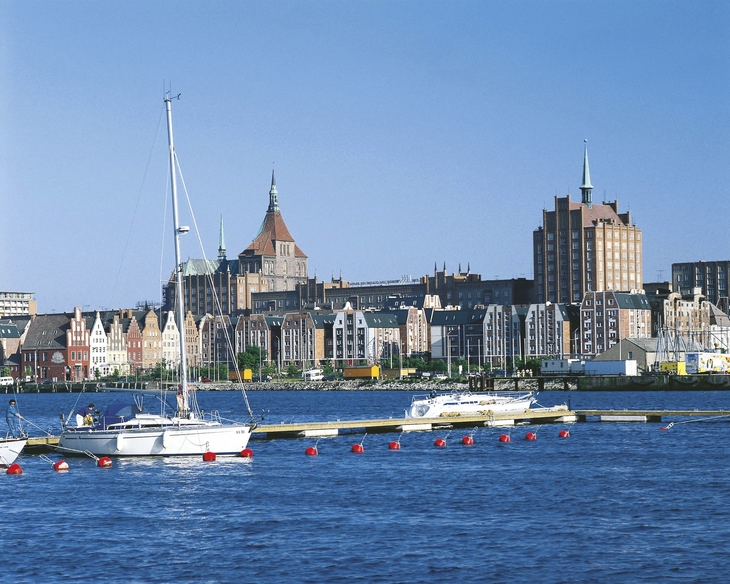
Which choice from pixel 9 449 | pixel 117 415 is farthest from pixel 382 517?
pixel 9 449

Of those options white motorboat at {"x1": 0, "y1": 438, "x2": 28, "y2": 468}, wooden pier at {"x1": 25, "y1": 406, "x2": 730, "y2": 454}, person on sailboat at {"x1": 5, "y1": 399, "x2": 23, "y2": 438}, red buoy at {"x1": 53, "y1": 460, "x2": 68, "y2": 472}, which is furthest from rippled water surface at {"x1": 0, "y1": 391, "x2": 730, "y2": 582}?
wooden pier at {"x1": 25, "y1": 406, "x2": 730, "y2": 454}

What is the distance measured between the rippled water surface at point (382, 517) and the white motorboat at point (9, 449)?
1281 mm

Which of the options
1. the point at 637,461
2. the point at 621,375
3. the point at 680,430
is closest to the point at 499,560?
the point at 637,461

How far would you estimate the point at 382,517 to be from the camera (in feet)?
145

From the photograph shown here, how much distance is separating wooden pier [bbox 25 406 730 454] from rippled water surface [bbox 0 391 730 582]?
15.5 feet

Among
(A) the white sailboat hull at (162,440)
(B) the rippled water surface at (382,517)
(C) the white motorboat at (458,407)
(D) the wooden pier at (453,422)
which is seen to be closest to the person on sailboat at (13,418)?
(B) the rippled water surface at (382,517)

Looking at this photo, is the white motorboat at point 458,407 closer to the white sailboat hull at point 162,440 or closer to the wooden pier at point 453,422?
the wooden pier at point 453,422

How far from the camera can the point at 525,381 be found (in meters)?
186

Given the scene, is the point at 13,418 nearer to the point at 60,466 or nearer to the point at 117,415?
the point at 117,415

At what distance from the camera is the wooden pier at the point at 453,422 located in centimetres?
7481

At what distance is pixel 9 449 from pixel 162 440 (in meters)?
7.00

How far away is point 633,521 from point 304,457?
2639cm

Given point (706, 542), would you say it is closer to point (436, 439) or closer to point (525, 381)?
point (436, 439)

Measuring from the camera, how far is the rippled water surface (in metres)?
35.3
